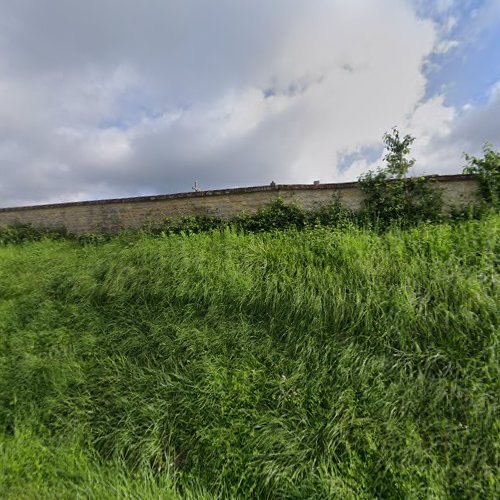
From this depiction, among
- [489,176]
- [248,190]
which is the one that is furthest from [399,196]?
[248,190]

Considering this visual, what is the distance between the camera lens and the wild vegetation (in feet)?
6.14

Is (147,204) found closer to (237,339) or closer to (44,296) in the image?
(44,296)

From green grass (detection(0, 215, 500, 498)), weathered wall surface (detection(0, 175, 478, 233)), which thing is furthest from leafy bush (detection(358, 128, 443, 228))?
green grass (detection(0, 215, 500, 498))

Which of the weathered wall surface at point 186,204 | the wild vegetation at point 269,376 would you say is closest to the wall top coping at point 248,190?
the weathered wall surface at point 186,204

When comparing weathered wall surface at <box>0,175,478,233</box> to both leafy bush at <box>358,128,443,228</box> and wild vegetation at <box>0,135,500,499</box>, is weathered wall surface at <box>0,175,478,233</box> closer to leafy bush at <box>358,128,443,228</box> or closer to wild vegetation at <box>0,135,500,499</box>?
leafy bush at <box>358,128,443,228</box>

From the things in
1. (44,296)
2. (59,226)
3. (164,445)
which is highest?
(59,226)

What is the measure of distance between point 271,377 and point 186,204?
18.0ft

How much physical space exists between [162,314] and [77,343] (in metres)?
1.15

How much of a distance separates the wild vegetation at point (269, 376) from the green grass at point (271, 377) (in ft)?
0.05

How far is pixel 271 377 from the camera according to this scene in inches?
98.0

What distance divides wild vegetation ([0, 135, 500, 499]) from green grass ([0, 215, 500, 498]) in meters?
0.01

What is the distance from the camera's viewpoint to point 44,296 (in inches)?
165

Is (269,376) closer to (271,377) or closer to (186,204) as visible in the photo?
(271,377)

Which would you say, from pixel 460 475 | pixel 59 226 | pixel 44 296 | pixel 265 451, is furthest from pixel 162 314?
pixel 59 226
